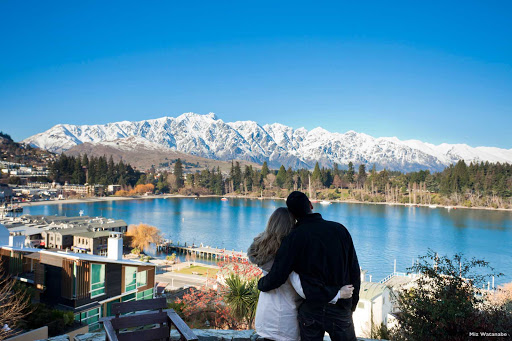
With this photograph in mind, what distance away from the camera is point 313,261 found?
166cm

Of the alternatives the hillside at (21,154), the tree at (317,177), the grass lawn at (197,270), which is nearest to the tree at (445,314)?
the grass lawn at (197,270)

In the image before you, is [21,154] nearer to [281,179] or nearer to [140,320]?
[281,179]

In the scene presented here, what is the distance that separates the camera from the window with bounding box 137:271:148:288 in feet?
25.2

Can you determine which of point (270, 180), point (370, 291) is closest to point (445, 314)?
point (370, 291)

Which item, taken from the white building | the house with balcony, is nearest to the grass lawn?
the white building

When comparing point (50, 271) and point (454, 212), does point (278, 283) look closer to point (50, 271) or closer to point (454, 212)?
point (50, 271)

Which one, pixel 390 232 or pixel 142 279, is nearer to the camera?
pixel 142 279

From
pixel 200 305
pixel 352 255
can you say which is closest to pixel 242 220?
pixel 200 305

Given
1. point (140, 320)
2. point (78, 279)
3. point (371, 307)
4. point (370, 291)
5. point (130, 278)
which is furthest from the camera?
point (370, 291)

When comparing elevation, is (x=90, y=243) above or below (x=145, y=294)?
below

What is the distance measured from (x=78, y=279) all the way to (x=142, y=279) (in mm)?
1515

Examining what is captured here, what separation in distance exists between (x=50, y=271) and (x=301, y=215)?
6609mm

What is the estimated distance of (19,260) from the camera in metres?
7.58

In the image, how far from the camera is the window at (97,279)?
265 inches
